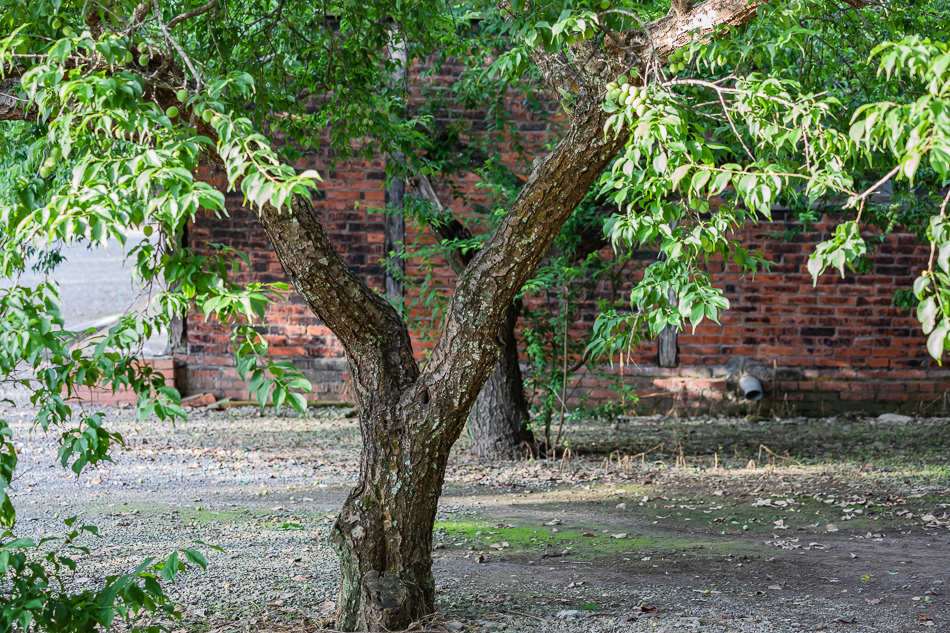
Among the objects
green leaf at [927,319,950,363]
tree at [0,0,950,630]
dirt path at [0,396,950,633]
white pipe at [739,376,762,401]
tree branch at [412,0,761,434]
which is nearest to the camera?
green leaf at [927,319,950,363]

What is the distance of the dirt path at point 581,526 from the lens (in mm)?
3547

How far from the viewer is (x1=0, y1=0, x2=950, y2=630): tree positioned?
1.77m

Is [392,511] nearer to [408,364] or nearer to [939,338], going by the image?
[408,364]

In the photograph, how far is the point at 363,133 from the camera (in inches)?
182

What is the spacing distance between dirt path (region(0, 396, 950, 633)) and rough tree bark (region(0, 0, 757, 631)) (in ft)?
1.25

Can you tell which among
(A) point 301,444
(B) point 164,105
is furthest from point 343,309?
(A) point 301,444

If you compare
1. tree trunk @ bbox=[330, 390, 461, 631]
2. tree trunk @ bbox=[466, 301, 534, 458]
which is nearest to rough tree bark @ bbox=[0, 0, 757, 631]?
tree trunk @ bbox=[330, 390, 461, 631]

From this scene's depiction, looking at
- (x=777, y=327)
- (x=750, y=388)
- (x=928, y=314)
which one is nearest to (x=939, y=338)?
(x=928, y=314)

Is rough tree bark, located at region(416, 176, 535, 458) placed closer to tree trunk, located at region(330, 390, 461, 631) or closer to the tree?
the tree

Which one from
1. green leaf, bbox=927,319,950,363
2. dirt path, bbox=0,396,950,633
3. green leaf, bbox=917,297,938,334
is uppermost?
green leaf, bbox=917,297,938,334

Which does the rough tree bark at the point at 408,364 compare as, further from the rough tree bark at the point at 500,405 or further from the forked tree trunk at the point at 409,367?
the rough tree bark at the point at 500,405

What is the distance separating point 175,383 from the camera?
8.21m

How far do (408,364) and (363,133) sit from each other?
1.82 m

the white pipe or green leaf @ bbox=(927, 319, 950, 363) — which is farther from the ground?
green leaf @ bbox=(927, 319, 950, 363)
